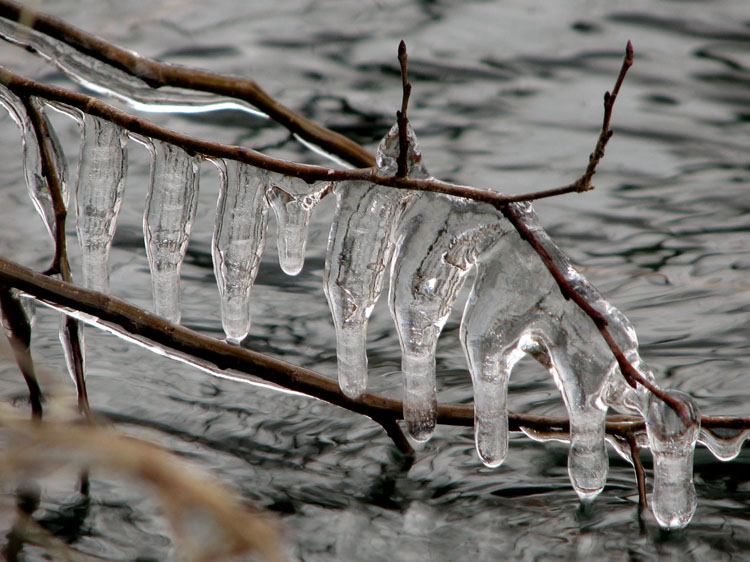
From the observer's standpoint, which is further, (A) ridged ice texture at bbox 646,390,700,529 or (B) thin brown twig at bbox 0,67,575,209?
(A) ridged ice texture at bbox 646,390,700,529

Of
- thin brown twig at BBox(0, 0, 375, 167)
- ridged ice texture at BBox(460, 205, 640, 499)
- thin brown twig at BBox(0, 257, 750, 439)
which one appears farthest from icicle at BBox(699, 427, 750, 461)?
thin brown twig at BBox(0, 0, 375, 167)

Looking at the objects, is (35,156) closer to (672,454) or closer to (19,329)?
(19,329)

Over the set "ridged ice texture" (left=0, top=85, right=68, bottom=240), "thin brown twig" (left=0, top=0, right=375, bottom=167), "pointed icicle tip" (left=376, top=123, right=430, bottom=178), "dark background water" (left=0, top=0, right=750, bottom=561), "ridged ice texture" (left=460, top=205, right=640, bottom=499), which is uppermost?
"thin brown twig" (left=0, top=0, right=375, bottom=167)

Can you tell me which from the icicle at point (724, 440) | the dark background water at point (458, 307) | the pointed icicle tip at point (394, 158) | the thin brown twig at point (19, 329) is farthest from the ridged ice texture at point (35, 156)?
the icicle at point (724, 440)

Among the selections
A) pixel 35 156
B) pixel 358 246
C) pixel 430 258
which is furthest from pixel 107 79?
pixel 430 258

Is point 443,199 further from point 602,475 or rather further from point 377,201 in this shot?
point 602,475

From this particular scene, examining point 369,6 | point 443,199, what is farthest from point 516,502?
point 369,6

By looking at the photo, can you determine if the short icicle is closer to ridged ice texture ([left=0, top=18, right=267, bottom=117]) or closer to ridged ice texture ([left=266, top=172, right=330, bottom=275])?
ridged ice texture ([left=266, top=172, right=330, bottom=275])

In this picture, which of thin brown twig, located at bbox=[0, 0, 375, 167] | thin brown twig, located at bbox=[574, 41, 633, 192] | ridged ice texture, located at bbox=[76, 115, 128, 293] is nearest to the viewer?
thin brown twig, located at bbox=[574, 41, 633, 192]
